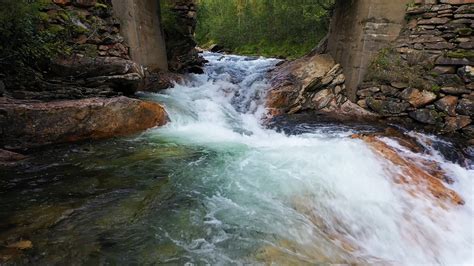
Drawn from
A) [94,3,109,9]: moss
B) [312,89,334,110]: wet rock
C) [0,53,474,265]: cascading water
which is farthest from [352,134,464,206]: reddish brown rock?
[94,3,109,9]: moss

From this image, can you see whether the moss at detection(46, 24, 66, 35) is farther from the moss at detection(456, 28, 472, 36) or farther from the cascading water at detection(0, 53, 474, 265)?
the moss at detection(456, 28, 472, 36)

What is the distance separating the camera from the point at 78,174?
3.70 meters

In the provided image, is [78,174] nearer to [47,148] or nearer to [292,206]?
[47,148]

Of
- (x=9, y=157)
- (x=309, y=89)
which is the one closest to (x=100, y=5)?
(x=9, y=157)

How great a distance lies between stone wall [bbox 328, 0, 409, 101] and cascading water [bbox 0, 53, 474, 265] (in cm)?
279

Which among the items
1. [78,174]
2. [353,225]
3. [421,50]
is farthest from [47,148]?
[421,50]

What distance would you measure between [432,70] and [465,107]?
1.06 metres

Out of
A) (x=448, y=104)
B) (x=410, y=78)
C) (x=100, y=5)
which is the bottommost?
(x=448, y=104)

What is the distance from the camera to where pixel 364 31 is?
743 centimetres

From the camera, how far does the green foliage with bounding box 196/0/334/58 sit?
2327 centimetres

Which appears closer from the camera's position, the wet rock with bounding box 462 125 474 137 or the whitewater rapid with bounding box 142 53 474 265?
the whitewater rapid with bounding box 142 53 474 265

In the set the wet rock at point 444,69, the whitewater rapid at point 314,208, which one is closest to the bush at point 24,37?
the whitewater rapid at point 314,208

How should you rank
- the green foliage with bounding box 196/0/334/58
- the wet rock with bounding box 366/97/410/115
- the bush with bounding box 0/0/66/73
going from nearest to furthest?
the bush with bounding box 0/0/66/73
the wet rock with bounding box 366/97/410/115
the green foliage with bounding box 196/0/334/58

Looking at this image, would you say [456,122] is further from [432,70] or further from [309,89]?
[309,89]
